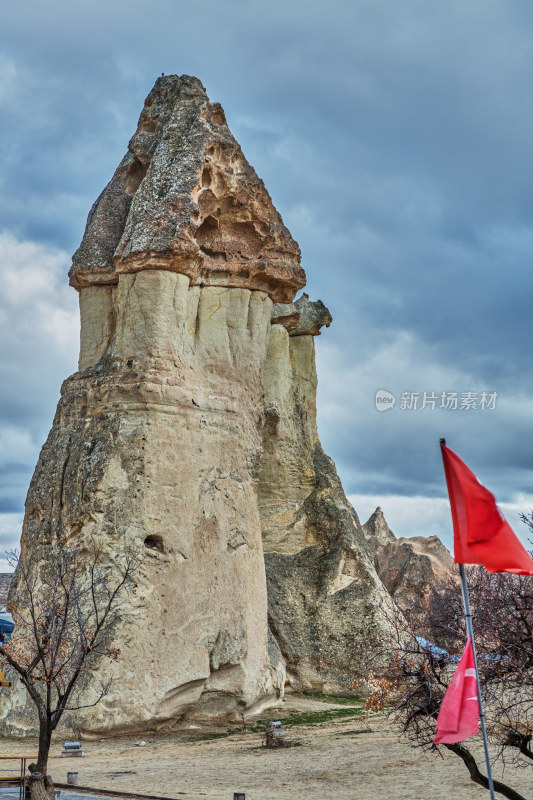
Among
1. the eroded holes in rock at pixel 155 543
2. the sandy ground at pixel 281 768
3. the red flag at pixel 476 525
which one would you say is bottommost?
the sandy ground at pixel 281 768

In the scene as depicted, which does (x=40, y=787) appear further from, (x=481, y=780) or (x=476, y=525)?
(x=476, y=525)

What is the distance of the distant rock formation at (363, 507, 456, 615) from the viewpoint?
4388 centimetres

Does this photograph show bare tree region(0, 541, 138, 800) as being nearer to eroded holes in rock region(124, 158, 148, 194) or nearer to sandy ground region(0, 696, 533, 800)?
sandy ground region(0, 696, 533, 800)

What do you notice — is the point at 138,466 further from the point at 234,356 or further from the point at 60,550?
the point at 234,356

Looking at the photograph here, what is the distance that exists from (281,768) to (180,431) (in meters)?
7.29

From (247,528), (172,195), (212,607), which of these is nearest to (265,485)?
(247,528)

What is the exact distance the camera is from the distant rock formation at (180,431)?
19.6 m

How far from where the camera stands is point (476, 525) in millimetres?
9969

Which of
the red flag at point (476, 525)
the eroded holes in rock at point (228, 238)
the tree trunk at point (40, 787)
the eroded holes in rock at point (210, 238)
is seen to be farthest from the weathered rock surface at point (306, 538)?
the red flag at point (476, 525)

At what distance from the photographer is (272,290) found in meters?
24.0

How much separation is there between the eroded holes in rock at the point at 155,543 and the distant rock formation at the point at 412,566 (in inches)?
888

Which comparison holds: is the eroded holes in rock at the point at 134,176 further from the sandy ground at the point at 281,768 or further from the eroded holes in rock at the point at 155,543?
the sandy ground at the point at 281,768

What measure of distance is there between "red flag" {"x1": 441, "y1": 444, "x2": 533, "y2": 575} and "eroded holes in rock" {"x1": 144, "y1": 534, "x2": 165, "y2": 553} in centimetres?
1065

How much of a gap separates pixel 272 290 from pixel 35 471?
7123 mm
